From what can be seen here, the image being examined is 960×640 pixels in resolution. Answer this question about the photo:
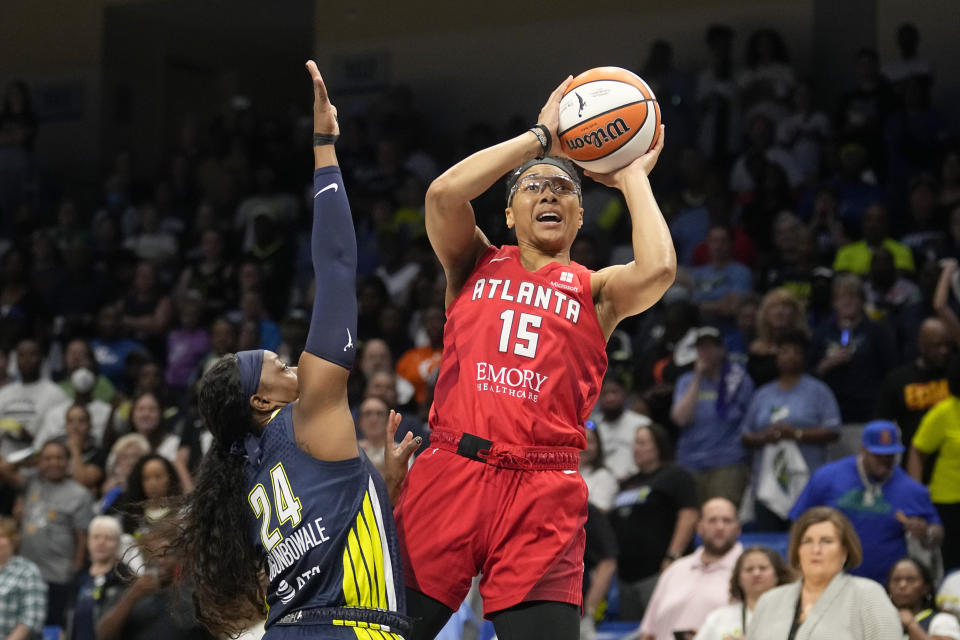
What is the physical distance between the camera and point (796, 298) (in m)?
9.66

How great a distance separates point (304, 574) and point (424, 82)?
1262cm

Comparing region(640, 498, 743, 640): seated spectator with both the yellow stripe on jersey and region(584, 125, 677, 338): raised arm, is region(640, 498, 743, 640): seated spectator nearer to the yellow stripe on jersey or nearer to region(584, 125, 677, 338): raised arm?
region(584, 125, 677, 338): raised arm

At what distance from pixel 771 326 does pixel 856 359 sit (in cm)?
63

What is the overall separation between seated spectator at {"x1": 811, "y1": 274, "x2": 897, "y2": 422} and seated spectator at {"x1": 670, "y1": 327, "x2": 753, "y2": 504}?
63cm

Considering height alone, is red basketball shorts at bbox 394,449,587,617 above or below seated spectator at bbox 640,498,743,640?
above

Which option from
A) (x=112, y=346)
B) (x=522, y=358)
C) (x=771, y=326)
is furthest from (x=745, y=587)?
(x=112, y=346)

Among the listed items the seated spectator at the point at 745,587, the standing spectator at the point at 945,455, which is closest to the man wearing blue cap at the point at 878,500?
the standing spectator at the point at 945,455

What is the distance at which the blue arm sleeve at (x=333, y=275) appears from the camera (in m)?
4.11

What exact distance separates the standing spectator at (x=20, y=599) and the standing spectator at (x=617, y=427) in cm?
373

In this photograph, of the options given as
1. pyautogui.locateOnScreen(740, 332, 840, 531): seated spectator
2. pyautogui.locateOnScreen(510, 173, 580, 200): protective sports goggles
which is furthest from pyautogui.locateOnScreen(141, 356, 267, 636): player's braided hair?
pyautogui.locateOnScreen(740, 332, 840, 531): seated spectator

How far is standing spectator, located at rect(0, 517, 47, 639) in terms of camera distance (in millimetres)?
8531

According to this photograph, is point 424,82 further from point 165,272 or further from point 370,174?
point 165,272

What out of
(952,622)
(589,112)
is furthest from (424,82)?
(589,112)

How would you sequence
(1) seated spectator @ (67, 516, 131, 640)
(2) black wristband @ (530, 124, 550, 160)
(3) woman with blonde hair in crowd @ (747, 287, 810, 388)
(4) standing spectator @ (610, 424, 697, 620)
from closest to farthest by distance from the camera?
(2) black wristband @ (530, 124, 550, 160) < (1) seated spectator @ (67, 516, 131, 640) < (4) standing spectator @ (610, 424, 697, 620) < (3) woman with blonde hair in crowd @ (747, 287, 810, 388)
